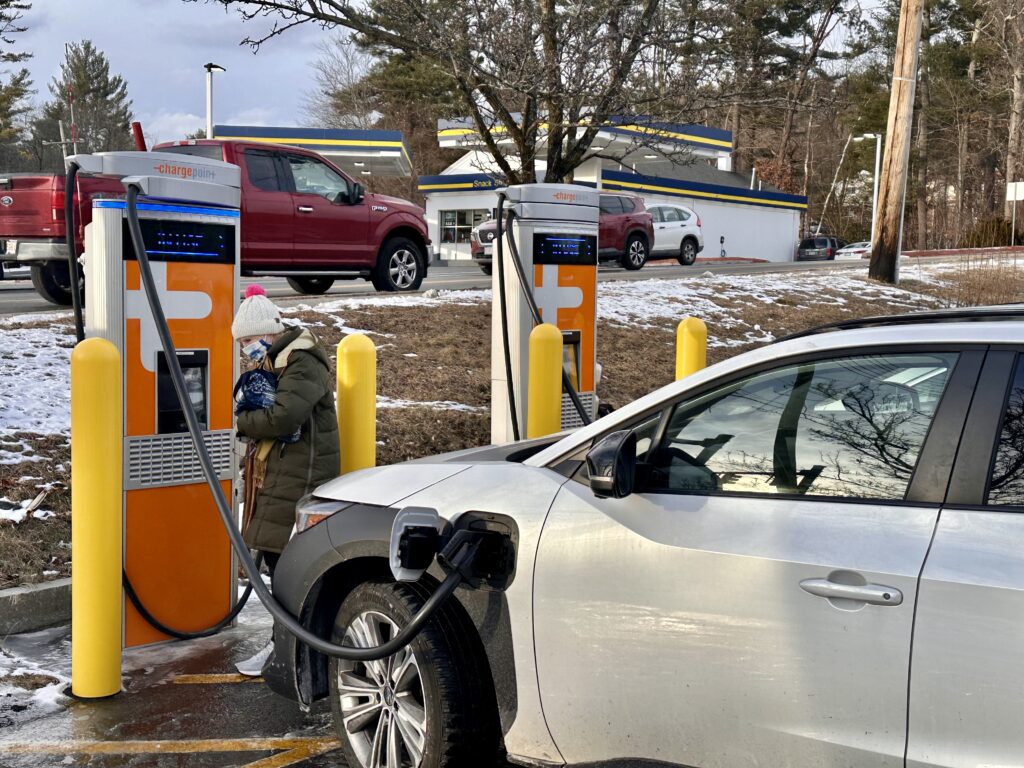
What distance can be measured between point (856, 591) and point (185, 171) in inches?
146

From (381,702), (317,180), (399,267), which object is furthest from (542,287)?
(399,267)

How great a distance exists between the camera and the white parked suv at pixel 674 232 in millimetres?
30953

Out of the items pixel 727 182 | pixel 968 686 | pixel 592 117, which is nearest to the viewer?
pixel 968 686

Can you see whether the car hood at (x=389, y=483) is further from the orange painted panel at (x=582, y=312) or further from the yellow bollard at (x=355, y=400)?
the orange painted panel at (x=582, y=312)

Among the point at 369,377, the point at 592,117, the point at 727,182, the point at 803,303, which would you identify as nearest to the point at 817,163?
the point at 727,182

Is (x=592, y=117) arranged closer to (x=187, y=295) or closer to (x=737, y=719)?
(x=187, y=295)

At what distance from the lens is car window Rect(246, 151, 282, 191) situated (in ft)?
45.8

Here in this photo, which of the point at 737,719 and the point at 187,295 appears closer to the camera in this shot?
the point at 737,719

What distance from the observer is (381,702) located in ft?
12.3

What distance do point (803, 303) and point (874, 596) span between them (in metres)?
→ 16.1

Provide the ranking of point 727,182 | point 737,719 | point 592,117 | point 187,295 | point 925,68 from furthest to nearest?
point 925,68 < point 727,182 < point 592,117 < point 187,295 < point 737,719

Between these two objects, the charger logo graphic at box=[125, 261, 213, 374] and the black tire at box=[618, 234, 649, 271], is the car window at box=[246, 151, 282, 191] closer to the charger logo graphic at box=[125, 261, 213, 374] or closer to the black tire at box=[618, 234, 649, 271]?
the charger logo graphic at box=[125, 261, 213, 374]

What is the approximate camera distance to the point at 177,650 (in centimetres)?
535

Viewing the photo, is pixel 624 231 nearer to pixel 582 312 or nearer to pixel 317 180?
pixel 317 180
